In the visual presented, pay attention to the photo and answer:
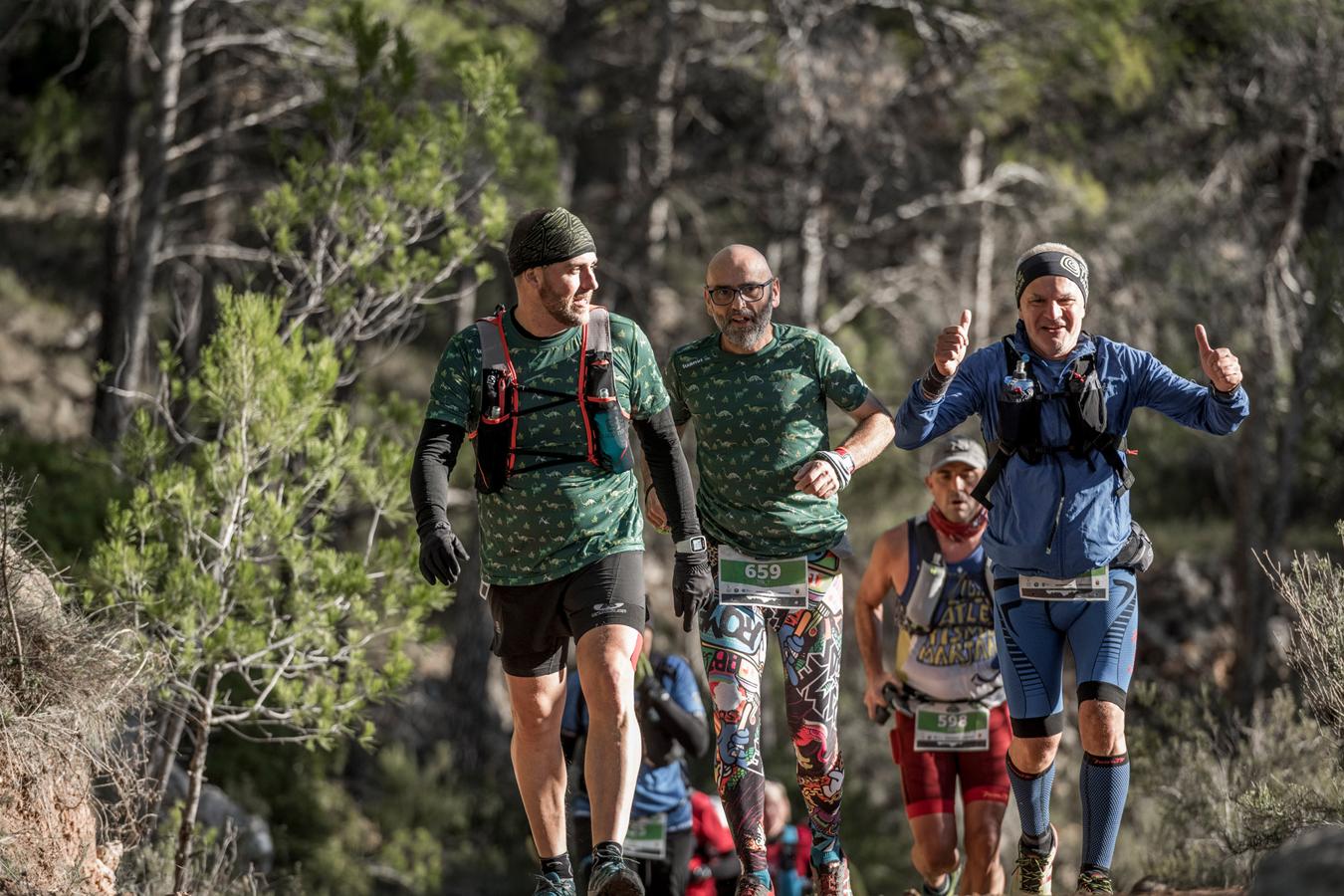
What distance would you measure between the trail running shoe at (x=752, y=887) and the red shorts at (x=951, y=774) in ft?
4.31

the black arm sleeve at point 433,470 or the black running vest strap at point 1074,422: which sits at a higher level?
the black running vest strap at point 1074,422

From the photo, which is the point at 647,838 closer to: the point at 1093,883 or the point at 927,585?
the point at 927,585

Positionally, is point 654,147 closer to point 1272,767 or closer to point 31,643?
point 1272,767

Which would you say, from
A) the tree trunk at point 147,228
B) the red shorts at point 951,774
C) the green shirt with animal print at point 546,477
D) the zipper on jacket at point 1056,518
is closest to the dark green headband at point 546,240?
the green shirt with animal print at point 546,477

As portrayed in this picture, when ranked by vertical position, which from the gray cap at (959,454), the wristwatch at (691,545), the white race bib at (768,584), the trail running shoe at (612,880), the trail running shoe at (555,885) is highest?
the gray cap at (959,454)

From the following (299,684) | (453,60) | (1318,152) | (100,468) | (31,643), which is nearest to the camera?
(31,643)

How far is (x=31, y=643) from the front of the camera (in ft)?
18.1

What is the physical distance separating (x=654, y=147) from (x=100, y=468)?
26.0 ft

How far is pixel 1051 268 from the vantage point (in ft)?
16.3

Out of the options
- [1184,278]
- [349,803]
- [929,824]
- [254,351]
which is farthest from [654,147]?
[929,824]

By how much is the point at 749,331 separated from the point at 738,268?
0.75 feet

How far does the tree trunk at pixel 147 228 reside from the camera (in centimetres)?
1153

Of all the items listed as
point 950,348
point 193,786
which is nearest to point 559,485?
point 950,348

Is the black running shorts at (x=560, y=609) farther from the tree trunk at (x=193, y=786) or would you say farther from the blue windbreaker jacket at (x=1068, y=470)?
the tree trunk at (x=193, y=786)
